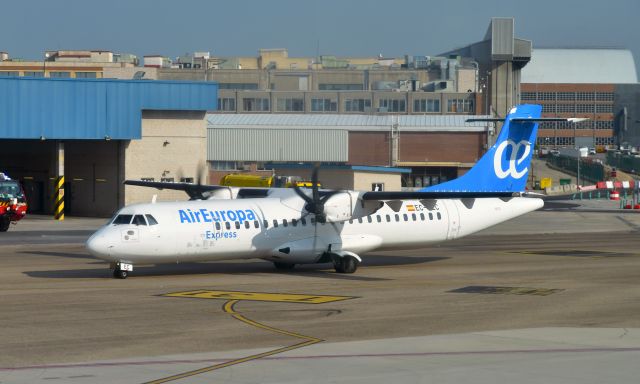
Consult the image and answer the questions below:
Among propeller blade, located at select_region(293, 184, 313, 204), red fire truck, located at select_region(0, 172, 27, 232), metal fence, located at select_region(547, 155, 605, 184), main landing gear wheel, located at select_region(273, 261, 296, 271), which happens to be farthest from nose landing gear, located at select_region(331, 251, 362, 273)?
metal fence, located at select_region(547, 155, 605, 184)

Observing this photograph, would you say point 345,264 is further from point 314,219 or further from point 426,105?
point 426,105

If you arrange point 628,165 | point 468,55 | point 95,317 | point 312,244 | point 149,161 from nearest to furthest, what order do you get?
1. point 95,317
2. point 312,244
3. point 149,161
4. point 628,165
5. point 468,55

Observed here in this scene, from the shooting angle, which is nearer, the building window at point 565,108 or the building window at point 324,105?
the building window at point 324,105

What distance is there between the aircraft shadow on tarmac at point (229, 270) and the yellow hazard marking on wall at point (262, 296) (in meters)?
4.90

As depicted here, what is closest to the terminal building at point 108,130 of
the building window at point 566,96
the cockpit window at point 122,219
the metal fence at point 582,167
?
the cockpit window at point 122,219

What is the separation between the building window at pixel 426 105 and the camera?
119 m

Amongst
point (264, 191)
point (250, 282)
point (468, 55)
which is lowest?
point (250, 282)

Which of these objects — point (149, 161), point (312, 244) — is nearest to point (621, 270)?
point (312, 244)

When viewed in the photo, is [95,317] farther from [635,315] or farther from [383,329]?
[635,315]

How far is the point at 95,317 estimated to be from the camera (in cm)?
2339

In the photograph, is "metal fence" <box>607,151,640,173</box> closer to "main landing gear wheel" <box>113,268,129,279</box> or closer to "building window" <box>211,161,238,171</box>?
"building window" <box>211,161,238,171</box>

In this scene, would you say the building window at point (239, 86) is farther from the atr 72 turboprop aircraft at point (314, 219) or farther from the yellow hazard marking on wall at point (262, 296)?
the yellow hazard marking on wall at point (262, 296)

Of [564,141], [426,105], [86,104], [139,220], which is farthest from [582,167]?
[139,220]

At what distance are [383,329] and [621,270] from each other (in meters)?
15.9
